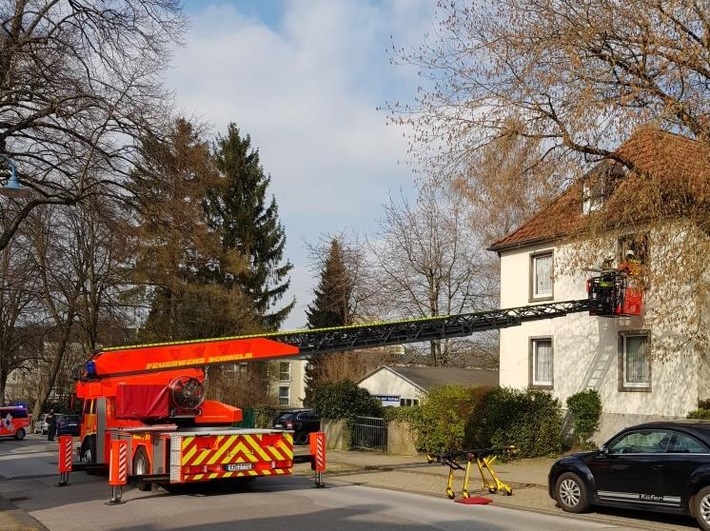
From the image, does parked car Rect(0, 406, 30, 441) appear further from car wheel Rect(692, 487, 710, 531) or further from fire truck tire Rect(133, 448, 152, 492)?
car wheel Rect(692, 487, 710, 531)

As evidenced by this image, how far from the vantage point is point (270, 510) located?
13.3 metres

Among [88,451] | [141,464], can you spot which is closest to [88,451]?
[88,451]

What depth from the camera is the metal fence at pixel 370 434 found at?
91.2 feet

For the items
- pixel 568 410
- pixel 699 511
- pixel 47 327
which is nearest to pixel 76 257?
pixel 47 327

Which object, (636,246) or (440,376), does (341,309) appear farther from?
(636,246)

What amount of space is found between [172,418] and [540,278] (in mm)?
14953

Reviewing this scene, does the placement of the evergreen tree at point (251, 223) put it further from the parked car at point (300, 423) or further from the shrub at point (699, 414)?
the shrub at point (699, 414)

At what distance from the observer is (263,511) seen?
43.3ft

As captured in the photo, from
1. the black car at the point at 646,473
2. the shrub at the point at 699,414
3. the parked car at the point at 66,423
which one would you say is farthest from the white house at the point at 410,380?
the black car at the point at 646,473

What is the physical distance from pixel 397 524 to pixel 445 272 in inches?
1430

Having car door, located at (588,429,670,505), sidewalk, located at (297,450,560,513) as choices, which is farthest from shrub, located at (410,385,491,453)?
car door, located at (588,429,670,505)

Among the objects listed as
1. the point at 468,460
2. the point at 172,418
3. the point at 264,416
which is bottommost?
the point at 264,416

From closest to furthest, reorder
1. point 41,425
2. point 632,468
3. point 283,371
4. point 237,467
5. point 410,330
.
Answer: point 632,468, point 237,467, point 410,330, point 41,425, point 283,371

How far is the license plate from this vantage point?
50.4 ft
